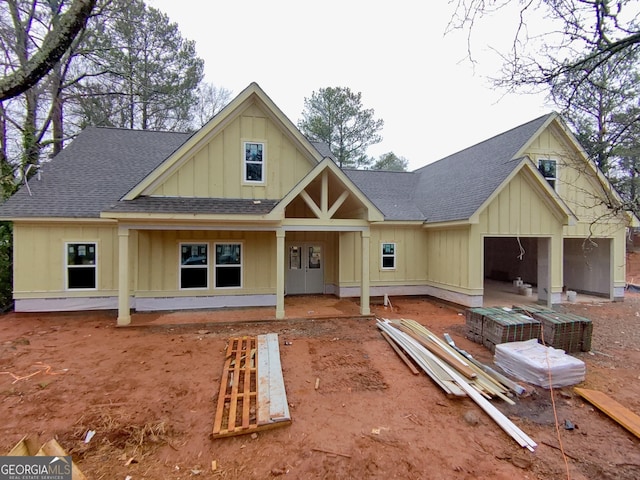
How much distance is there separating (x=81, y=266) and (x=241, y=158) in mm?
6346

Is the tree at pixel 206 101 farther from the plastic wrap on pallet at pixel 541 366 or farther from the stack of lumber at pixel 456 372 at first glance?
the plastic wrap on pallet at pixel 541 366

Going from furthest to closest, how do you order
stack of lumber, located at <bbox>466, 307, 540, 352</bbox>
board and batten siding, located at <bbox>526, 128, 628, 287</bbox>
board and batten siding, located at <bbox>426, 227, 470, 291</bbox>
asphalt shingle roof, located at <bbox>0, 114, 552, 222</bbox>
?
1. board and batten siding, located at <bbox>526, 128, 628, 287</bbox>
2. board and batten siding, located at <bbox>426, 227, 470, 291</bbox>
3. asphalt shingle roof, located at <bbox>0, 114, 552, 222</bbox>
4. stack of lumber, located at <bbox>466, 307, 540, 352</bbox>

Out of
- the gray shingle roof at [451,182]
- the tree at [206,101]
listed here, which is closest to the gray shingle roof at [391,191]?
the gray shingle roof at [451,182]

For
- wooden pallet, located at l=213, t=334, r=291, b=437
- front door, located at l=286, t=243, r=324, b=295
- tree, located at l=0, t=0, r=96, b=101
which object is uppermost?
tree, located at l=0, t=0, r=96, b=101

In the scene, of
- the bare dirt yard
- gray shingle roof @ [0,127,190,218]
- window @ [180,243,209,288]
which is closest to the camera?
the bare dirt yard

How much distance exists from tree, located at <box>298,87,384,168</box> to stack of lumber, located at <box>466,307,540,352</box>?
20.3m

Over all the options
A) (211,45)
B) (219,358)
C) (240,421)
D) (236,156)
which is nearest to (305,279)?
(236,156)

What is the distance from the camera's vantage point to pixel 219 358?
20.7 feet

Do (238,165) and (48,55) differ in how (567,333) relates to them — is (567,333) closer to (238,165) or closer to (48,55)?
(238,165)

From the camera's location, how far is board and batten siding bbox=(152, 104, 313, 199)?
9.46 m

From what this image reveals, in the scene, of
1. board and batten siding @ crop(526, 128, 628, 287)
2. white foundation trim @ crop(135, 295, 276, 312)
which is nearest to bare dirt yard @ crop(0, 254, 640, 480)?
white foundation trim @ crop(135, 295, 276, 312)

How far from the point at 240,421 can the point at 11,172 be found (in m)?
14.4

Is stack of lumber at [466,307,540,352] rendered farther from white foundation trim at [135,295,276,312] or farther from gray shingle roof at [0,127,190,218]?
gray shingle roof at [0,127,190,218]

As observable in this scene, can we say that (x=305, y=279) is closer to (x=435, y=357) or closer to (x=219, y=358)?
(x=219, y=358)
